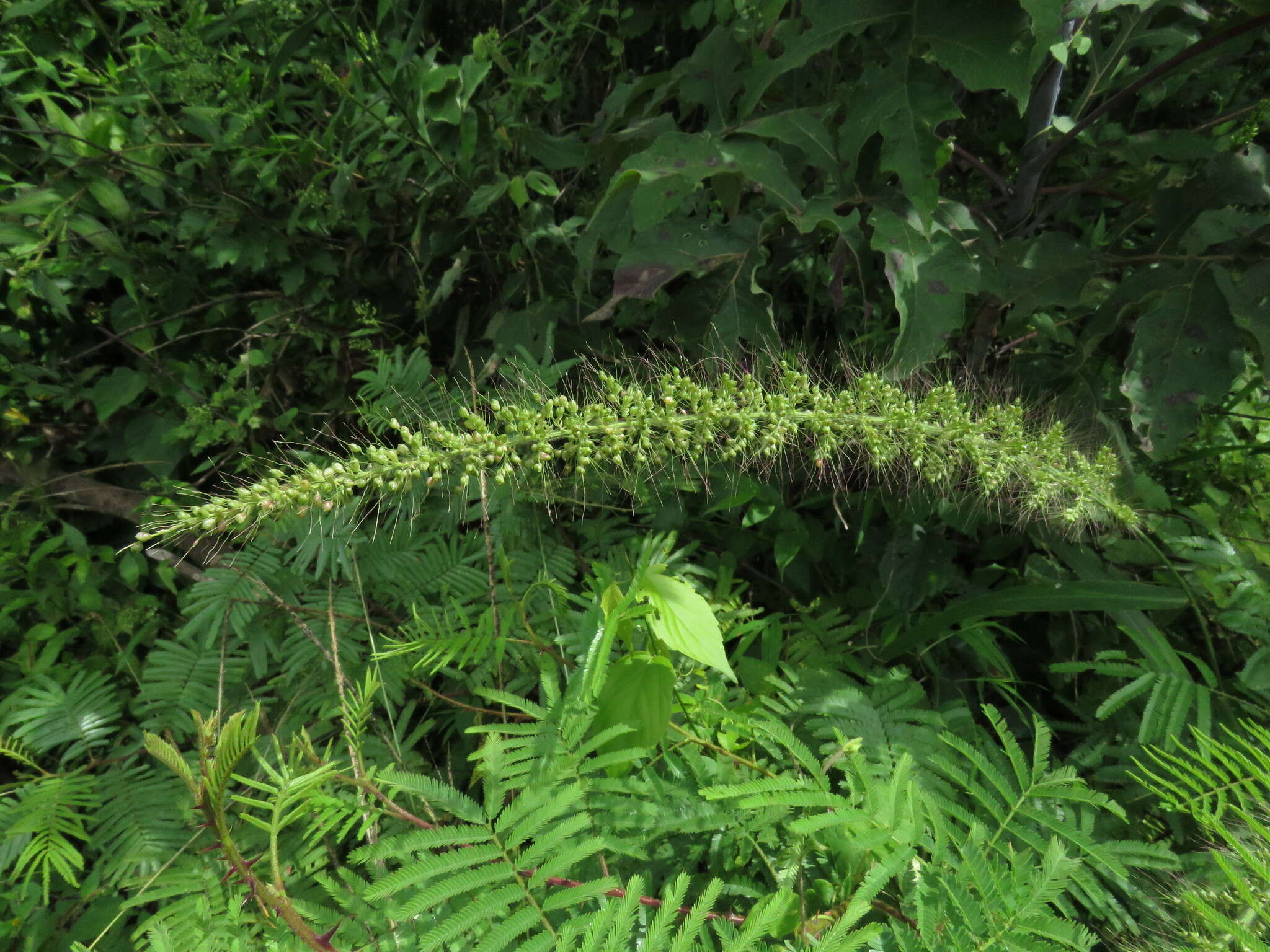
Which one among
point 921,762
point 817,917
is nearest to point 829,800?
point 817,917

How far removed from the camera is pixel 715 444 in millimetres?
1348

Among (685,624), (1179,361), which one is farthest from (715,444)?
(1179,361)

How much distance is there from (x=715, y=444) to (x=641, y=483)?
0.71 meters

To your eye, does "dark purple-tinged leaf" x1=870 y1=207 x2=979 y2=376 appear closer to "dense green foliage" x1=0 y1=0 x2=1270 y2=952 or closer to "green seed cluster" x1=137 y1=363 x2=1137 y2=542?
"dense green foliage" x1=0 y1=0 x2=1270 y2=952

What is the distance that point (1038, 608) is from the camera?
1.63 meters

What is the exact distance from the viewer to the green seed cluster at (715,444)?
1035 mm

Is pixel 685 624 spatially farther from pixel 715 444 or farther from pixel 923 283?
pixel 923 283

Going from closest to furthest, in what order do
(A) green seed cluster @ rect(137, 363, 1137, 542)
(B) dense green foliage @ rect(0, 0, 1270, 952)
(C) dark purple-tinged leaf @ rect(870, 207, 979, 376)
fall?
(A) green seed cluster @ rect(137, 363, 1137, 542) < (B) dense green foliage @ rect(0, 0, 1270, 952) < (C) dark purple-tinged leaf @ rect(870, 207, 979, 376)

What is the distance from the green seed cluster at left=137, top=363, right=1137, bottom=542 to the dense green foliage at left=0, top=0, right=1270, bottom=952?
1cm

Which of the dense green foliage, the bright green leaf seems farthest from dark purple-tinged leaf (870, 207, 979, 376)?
the bright green leaf

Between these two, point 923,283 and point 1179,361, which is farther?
point 1179,361

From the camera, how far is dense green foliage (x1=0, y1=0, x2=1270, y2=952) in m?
1.18

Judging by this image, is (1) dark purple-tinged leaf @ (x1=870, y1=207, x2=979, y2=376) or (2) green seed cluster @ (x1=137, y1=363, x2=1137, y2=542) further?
(1) dark purple-tinged leaf @ (x1=870, y1=207, x2=979, y2=376)

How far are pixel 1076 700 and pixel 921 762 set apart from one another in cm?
74
